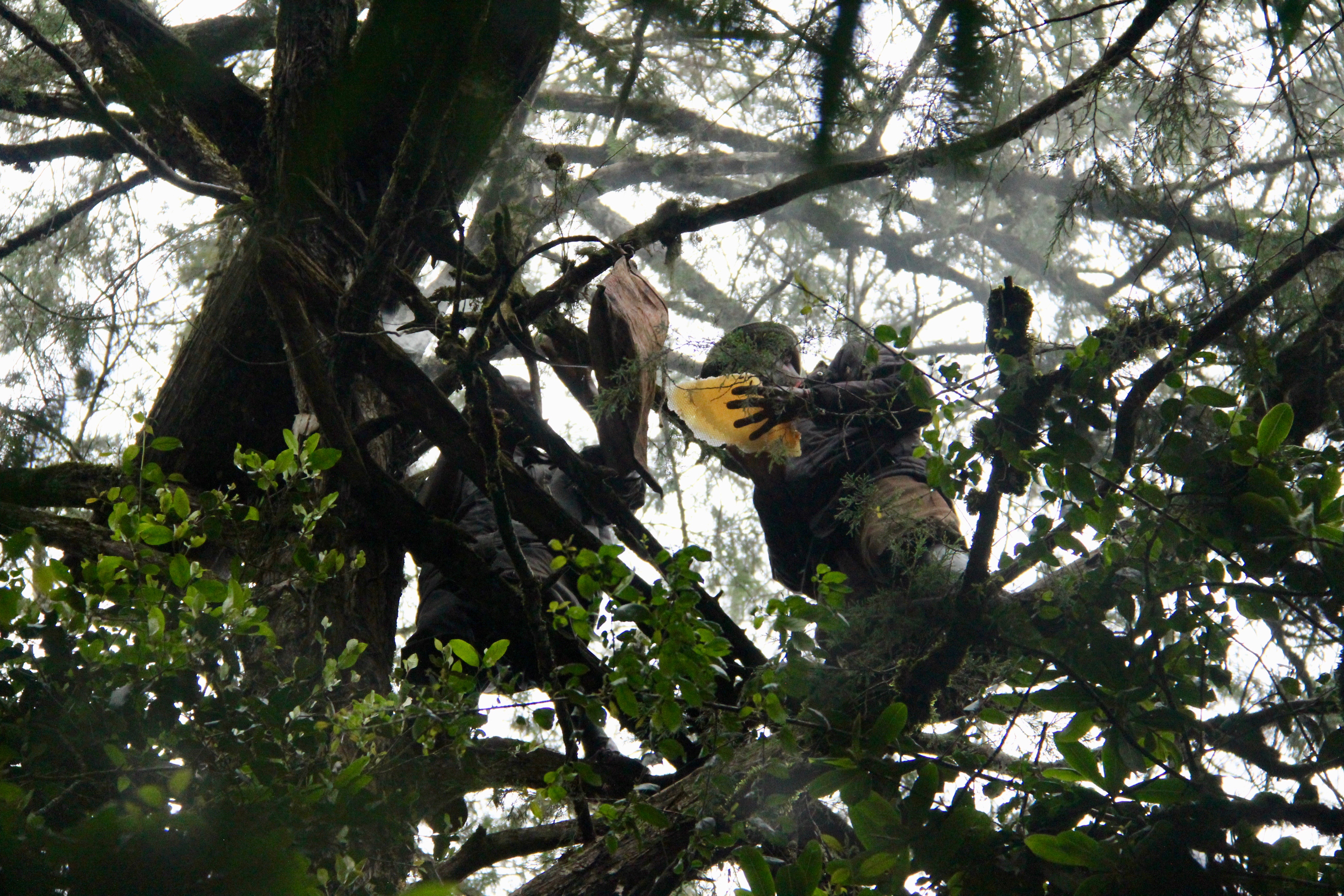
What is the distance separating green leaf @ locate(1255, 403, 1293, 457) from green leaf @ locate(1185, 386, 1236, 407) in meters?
0.07

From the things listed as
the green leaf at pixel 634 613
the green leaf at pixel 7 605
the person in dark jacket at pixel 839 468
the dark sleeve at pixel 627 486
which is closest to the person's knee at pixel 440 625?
the dark sleeve at pixel 627 486

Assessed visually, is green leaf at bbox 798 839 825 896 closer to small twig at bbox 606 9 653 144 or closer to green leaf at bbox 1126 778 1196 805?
green leaf at bbox 1126 778 1196 805

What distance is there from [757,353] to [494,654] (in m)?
1.37

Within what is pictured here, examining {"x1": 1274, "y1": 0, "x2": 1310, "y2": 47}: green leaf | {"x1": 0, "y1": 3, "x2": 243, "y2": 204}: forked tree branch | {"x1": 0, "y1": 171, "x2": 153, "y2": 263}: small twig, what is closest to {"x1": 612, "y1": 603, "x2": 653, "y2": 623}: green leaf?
{"x1": 1274, "y1": 0, "x2": 1310, "y2": 47}: green leaf

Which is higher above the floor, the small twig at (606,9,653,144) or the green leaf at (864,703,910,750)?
the small twig at (606,9,653,144)

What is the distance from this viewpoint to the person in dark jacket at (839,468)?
9.25ft

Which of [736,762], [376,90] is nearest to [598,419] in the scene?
[736,762]

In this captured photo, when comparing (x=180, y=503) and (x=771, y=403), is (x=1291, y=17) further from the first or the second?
(x=771, y=403)

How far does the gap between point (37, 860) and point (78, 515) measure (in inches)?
102

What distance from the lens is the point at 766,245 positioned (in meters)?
6.53

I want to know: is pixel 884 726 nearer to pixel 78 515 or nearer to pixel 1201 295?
pixel 1201 295

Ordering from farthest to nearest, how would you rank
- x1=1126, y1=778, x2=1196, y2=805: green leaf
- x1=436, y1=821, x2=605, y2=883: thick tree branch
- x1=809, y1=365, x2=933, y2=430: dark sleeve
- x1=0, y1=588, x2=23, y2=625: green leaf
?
x1=809, y1=365, x2=933, y2=430: dark sleeve < x1=436, y1=821, x2=605, y2=883: thick tree branch < x1=1126, y1=778, x2=1196, y2=805: green leaf < x1=0, y1=588, x2=23, y2=625: green leaf

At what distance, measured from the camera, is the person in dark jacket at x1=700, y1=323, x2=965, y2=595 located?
2.82 metres

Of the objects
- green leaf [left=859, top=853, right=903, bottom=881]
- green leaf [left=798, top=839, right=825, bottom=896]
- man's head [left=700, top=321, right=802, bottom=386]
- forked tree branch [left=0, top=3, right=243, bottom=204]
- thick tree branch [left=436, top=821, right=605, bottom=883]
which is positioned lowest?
green leaf [left=859, top=853, right=903, bottom=881]
